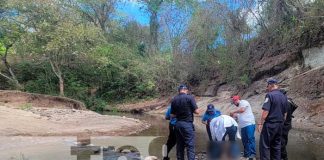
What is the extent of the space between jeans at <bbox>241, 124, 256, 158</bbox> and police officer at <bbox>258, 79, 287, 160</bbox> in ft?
4.64

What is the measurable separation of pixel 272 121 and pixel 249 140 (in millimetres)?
1780

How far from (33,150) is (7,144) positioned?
1680 millimetres

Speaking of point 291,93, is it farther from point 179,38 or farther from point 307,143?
point 179,38

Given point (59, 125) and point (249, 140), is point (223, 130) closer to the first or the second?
point (249, 140)

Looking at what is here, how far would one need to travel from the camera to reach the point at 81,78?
137ft

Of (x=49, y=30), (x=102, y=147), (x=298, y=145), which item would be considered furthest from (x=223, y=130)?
(x=49, y=30)

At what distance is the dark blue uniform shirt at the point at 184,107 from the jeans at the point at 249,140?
190cm

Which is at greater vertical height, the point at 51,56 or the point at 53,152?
the point at 51,56

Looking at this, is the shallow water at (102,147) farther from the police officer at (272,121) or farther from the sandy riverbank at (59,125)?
the police officer at (272,121)

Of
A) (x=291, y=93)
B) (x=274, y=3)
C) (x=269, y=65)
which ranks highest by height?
(x=274, y=3)

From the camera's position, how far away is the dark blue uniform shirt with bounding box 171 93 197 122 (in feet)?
29.4

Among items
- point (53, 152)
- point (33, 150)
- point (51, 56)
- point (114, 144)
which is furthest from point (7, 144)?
point (51, 56)

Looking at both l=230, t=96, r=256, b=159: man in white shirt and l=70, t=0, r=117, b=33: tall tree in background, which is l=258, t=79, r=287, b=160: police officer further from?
Result: l=70, t=0, r=117, b=33: tall tree in background

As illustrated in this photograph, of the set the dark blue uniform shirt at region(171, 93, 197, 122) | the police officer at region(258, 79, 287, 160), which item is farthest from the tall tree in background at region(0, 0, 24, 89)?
the police officer at region(258, 79, 287, 160)
